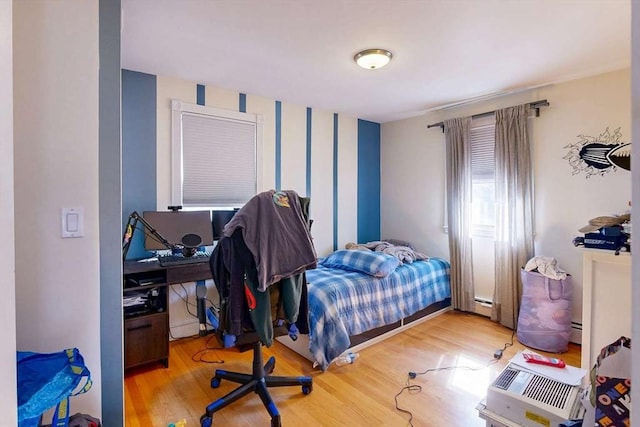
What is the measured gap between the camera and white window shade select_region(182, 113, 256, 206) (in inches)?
121

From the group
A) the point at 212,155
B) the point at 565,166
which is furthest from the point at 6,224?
the point at 565,166

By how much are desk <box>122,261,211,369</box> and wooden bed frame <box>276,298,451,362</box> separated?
0.93m

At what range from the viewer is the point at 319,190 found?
4.04 meters

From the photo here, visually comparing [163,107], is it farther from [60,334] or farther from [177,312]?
[60,334]

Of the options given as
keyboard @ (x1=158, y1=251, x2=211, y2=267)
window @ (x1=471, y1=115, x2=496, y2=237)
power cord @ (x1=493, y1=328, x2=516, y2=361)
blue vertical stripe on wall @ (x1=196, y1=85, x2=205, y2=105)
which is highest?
blue vertical stripe on wall @ (x1=196, y1=85, x2=205, y2=105)

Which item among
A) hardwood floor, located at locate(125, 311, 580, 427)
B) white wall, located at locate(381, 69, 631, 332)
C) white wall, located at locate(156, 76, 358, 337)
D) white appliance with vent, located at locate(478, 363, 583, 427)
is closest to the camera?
white appliance with vent, located at locate(478, 363, 583, 427)

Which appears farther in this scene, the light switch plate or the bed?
the bed

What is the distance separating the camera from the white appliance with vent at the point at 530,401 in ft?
3.53

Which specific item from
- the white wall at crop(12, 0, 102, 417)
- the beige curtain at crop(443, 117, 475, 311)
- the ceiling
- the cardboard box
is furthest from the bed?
the ceiling

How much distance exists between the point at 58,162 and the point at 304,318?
4.86 feet

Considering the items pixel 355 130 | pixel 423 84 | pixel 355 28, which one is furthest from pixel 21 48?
pixel 355 130

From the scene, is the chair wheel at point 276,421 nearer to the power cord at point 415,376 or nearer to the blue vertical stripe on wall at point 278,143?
the power cord at point 415,376

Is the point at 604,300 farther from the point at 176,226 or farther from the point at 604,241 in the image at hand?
the point at 176,226

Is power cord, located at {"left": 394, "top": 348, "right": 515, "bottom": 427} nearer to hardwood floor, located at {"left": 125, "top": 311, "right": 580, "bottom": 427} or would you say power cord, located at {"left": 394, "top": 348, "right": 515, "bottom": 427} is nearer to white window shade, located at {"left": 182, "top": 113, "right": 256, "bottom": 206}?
hardwood floor, located at {"left": 125, "top": 311, "right": 580, "bottom": 427}
